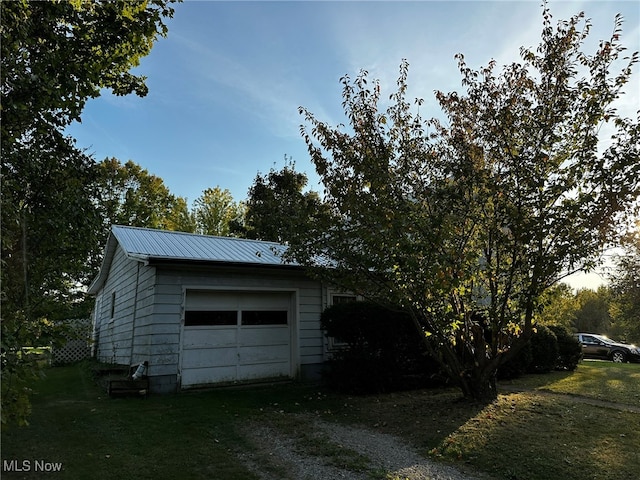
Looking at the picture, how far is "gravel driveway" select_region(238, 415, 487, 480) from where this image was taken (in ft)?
14.5

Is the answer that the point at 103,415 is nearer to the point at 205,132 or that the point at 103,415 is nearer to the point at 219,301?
the point at 219,301

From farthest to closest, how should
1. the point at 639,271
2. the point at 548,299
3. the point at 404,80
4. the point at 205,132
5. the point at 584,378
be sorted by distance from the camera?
the point at 639,271 < the point at 205,132 < the point at 584,378 < the point at 404,80 < the point at 548,299

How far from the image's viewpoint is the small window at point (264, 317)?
9969 mm

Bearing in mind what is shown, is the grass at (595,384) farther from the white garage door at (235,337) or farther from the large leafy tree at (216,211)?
the large leafy tree at (216,211)

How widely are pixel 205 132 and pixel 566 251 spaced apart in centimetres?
964

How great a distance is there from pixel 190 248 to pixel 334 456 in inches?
278

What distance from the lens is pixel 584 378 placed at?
1100 cm

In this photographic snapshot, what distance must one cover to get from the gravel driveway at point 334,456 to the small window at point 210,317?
139 inches

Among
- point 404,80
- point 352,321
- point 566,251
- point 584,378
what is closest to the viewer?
point 566,251

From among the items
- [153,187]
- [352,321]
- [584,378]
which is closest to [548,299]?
[352,321]

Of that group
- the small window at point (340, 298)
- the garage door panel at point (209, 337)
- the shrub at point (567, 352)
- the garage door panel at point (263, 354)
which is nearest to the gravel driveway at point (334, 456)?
the garage door panel at point (209, 337)

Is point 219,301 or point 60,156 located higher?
point 60,156

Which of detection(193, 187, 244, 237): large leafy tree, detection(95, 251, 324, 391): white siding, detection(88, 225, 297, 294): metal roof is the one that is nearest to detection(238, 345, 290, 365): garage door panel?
detection(95, 251, 324, 391): white siding
